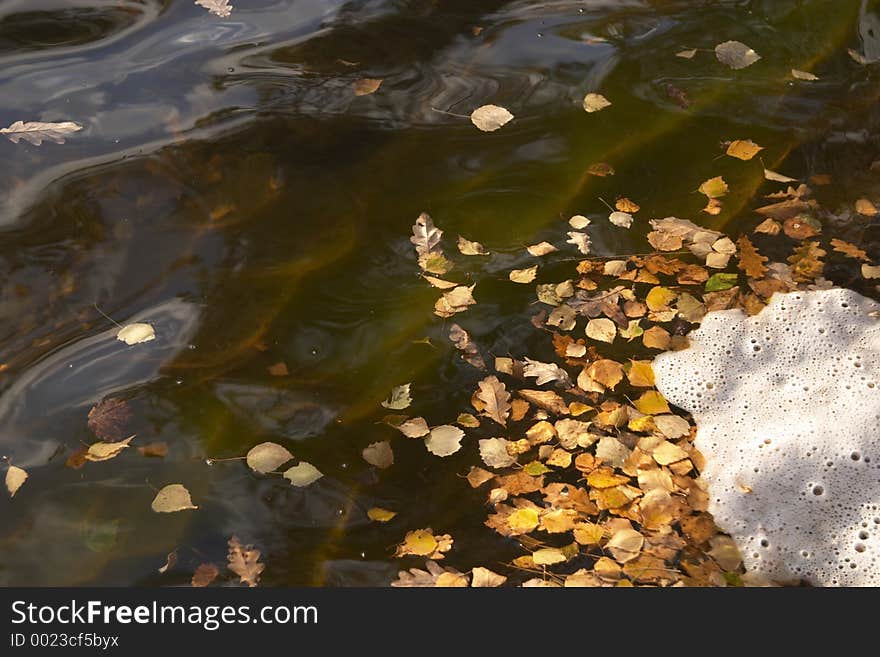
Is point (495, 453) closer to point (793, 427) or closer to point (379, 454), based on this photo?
point (379, 454)

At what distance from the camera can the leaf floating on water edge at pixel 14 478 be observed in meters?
2.08

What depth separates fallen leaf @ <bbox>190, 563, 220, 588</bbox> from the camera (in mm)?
1937

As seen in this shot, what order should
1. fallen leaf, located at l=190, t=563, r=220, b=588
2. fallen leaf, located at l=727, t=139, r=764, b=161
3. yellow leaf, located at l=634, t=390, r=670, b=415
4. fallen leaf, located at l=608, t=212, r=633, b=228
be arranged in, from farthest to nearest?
fallen leaf, located at l=727, t=139, r=764, b=161
fallen leaf, located at l=608, t=212, r=633, b=228
yellow leaf, located at l=634, t=390, r=670, b=415
fallen leaf, located at l=190, t=563, r=220, b=588

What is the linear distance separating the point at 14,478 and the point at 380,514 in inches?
37.2

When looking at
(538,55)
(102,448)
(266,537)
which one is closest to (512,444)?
(266,537)

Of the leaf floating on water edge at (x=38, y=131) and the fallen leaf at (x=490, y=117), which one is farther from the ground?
the leaf floating on water edge at (x=38, y=131)

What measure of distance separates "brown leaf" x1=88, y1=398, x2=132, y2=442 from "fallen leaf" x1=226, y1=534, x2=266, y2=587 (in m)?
0.45

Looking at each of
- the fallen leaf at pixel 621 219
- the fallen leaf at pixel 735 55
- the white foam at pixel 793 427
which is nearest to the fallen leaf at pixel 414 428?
the white foam at pixel 793 427

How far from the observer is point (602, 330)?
2400mm

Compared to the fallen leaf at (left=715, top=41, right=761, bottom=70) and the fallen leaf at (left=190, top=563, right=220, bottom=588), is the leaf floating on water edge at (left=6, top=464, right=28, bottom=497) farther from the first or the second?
the fallen leaf at (left=715, top=41, right=761, bottom=70)

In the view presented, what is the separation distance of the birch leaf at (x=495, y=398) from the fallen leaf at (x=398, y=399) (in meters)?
0.20

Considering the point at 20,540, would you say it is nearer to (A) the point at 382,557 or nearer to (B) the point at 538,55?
(A) the point at 382,557

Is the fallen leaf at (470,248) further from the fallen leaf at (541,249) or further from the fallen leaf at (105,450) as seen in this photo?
the fallen leaf at (105,450)

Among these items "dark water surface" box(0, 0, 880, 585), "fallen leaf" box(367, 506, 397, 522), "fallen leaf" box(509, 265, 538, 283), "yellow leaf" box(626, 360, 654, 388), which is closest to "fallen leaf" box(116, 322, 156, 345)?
"dark water surface" box(0, 0, 880, 585)
